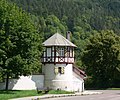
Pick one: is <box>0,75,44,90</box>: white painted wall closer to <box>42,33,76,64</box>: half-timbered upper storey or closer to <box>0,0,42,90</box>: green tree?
<box>42,33,76,64</box>: half-timbered upper storey

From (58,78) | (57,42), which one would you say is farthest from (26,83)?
(57,42)

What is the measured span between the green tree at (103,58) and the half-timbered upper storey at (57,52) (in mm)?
22243

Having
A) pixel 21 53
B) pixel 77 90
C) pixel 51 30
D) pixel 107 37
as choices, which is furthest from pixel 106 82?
pixel 51 30

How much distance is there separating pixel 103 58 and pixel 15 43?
3731cm

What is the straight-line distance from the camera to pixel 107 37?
8569 centimetres

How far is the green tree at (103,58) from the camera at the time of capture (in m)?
83.6

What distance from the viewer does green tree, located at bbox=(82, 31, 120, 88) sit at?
83625 mm

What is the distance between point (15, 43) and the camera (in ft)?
168

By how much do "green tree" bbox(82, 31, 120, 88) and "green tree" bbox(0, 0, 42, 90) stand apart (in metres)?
33.8

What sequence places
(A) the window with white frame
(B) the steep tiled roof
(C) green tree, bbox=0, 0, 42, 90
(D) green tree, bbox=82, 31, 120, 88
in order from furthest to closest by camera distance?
(D) green tree, bbox=82, 31, 120, 88
(A) the window with white frame
(B) the steep tiled roof
(C) green tree, bbox=0, 0, 42, 90

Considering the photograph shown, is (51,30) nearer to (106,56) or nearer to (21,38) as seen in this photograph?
(106,56)

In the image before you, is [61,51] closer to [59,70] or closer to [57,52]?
[57,52]

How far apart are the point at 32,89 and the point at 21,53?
1016cm

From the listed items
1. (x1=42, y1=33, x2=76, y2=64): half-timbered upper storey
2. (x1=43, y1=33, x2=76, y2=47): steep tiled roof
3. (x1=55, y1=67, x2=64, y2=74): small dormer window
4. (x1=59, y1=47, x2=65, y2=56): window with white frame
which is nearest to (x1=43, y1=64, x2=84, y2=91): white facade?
(x1=55, y1=67, x2=64, y2=74): small dormer window
